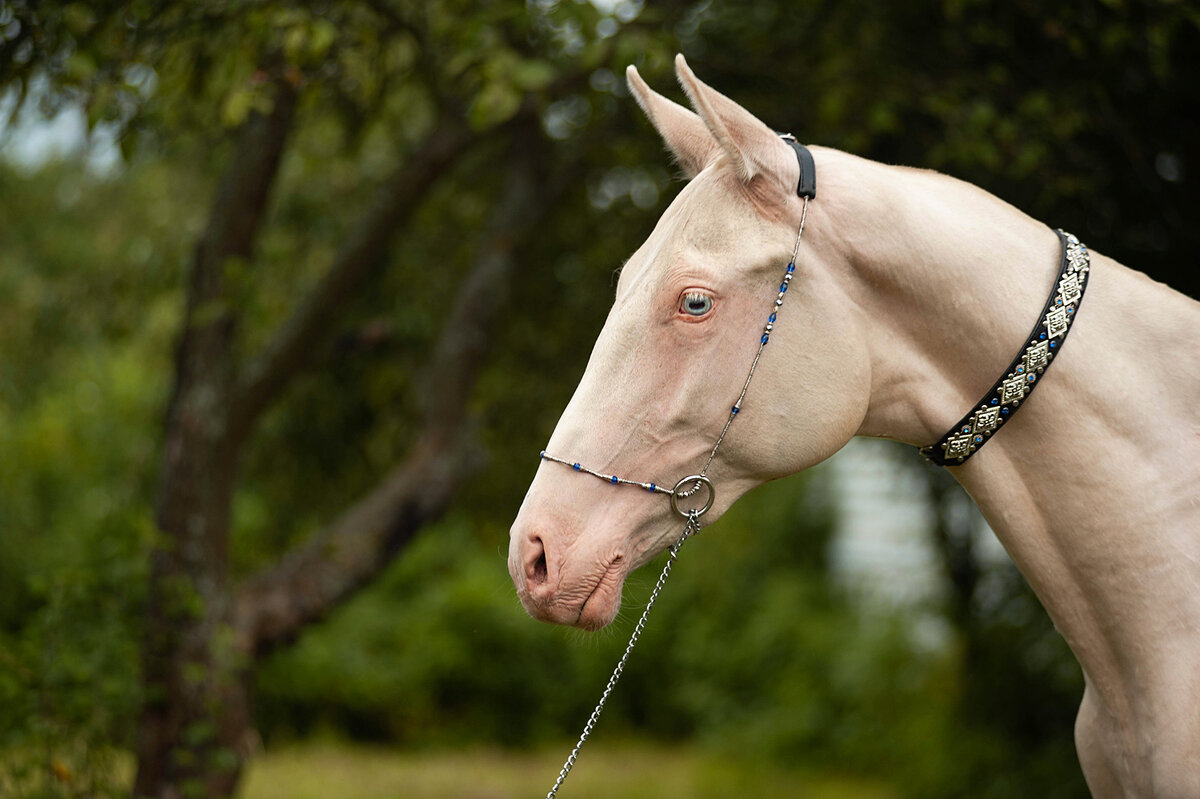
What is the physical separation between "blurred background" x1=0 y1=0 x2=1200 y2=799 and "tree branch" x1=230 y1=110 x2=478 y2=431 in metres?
0.02

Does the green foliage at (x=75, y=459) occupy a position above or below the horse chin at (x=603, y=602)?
below

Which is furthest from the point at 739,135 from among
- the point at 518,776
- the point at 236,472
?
the point at 518,776

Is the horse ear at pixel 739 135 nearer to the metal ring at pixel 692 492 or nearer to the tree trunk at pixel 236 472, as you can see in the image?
the metal ring at pixel 692 492

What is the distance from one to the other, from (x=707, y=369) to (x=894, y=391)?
37 centimetres

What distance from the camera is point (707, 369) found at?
5.65 ft

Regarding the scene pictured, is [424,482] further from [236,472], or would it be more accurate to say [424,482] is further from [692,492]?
[692,492]

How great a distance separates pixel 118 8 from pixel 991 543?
6319mm

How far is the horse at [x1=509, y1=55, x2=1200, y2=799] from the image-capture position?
5.54 feet

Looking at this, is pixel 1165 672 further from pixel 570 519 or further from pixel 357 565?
pixel 357 565

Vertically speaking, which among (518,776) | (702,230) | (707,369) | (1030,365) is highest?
(702,230)

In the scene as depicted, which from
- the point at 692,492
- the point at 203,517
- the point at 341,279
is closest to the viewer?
the point at 692,492

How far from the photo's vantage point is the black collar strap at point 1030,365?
67.4 inches

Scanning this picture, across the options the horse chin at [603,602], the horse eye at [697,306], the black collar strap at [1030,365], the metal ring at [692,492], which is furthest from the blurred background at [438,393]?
the black collar strap at [1030,365]

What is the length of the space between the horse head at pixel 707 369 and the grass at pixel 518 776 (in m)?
6.05
